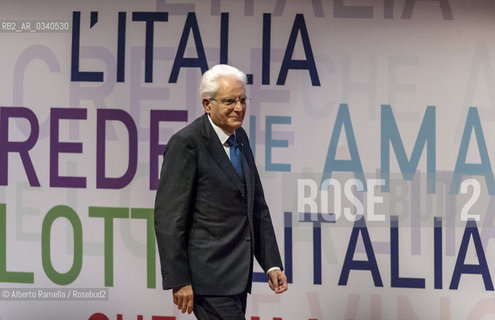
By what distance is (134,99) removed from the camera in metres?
4.54

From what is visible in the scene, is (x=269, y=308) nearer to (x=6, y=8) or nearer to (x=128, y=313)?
(x=128, y=313)

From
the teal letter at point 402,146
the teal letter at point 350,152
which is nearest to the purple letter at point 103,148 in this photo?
the teal letter at point 350,152

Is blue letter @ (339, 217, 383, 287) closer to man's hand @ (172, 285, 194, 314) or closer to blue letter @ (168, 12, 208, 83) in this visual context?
blue letter @ (168, 12, 208, 83)

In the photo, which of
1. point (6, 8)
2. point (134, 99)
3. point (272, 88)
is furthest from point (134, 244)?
point (6, 8)

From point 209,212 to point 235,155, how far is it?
10.4 inches

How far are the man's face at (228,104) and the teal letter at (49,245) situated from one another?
1952 millimetres

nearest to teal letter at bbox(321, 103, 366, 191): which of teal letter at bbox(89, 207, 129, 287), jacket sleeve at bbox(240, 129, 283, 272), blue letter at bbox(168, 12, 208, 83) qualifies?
blue letter at bbox(168, 12, 208, 83)

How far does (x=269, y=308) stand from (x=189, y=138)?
195 centimetres

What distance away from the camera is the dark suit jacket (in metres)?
2.76

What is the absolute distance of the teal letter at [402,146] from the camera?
14.5 feet

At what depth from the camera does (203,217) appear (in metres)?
2.83

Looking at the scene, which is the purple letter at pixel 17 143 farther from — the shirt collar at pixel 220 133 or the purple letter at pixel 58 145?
the shirt collar at pixel 220 133

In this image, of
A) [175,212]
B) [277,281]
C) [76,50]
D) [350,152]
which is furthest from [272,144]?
[175,212]

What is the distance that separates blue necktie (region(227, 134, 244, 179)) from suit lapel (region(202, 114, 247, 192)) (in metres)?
0.04
